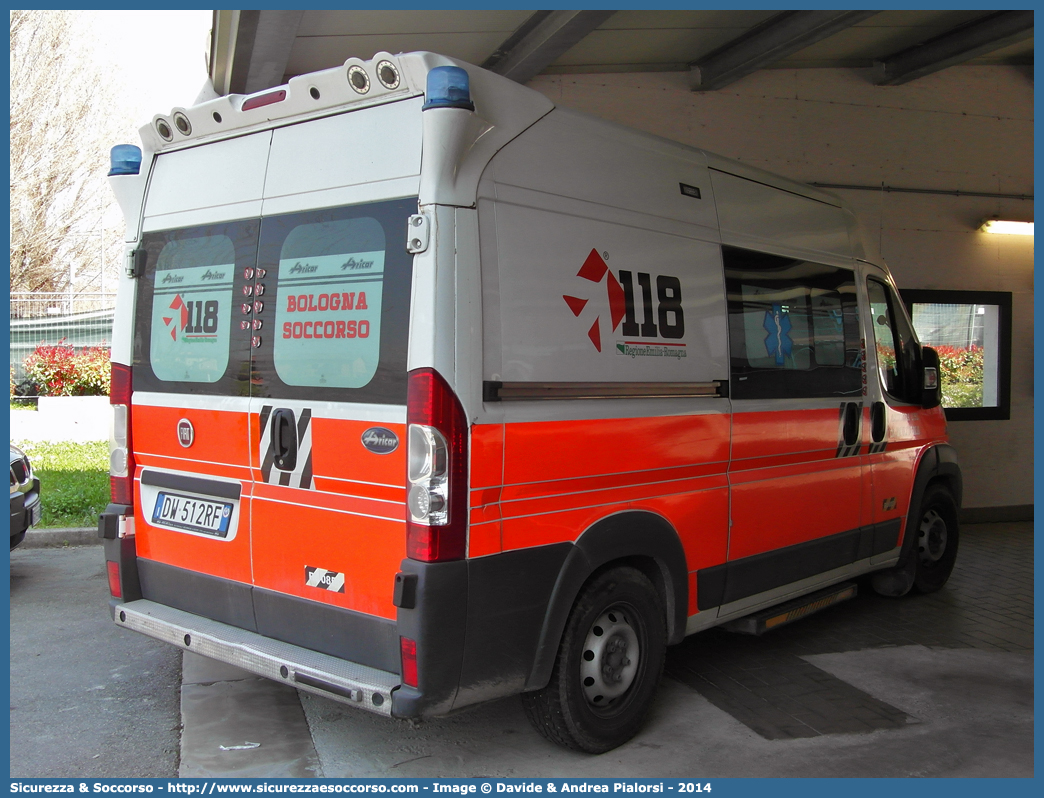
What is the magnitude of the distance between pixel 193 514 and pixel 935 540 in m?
5.34

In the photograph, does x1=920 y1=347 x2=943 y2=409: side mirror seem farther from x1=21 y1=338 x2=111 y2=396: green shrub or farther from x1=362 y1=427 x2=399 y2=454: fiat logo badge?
x1=21 y1=338 x2=111 y2=396: green shrub

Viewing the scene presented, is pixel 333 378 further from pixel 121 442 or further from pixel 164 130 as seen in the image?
pixel 164 130

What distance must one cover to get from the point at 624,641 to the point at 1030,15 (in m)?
6.98

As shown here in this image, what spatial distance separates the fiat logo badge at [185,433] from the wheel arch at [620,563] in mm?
1778

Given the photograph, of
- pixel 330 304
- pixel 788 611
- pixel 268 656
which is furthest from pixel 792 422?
pixel 268 656

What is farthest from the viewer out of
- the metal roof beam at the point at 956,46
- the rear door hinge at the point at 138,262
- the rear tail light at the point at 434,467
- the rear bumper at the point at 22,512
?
the metal roof beam at the point at 956,46

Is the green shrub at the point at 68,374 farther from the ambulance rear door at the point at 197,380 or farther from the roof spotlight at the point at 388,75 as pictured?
the roof spotlight at the point at 388,75

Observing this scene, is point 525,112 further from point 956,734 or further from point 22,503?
point 22,503

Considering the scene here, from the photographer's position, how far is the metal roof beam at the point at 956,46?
8000 mm

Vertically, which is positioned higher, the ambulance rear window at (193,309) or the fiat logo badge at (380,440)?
the ambulance rear window at (193,309)

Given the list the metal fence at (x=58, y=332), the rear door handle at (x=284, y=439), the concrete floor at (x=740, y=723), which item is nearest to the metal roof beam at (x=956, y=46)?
the concrete floor at (x=740, y=723)

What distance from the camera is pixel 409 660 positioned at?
3.26 metres

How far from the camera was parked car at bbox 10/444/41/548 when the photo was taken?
252 inches

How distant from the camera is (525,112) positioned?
143 inches
